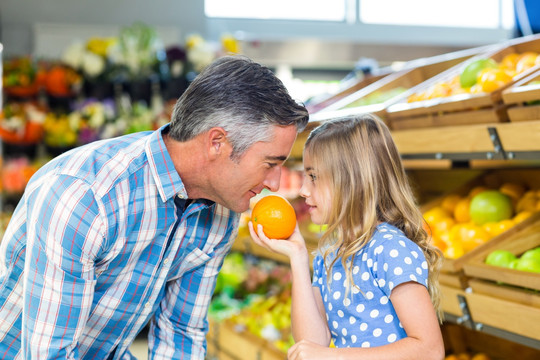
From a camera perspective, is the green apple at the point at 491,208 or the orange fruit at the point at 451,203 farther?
the orange fruit at the point at 451,203

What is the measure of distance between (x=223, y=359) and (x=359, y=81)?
2084 mm

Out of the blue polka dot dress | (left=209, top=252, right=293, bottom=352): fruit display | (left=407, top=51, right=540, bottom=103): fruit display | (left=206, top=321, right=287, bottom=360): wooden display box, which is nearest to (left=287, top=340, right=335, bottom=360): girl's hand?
the blue polka dot dress

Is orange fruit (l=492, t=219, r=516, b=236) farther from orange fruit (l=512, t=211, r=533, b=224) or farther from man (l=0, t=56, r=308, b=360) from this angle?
man (l=0, t=56, r=308, b=360)

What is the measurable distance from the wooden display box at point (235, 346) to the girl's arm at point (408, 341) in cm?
172

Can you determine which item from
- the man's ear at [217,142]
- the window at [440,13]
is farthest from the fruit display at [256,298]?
the window at [440,13]

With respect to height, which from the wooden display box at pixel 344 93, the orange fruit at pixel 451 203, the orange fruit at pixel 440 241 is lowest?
the orange fruit at pixel 440 241

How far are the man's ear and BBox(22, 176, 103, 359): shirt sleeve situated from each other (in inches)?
13.2

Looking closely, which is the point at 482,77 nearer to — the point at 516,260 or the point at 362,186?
the point at 516,260

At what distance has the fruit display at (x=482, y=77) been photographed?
2.45m

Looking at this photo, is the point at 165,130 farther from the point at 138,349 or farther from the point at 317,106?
the point at 138,349

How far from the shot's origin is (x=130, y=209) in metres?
1.66

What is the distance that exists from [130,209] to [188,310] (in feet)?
1.69

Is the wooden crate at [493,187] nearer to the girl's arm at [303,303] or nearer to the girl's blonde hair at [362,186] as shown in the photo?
the girl's blonde hair at [362,186]

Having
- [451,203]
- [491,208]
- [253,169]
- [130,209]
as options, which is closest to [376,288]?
[253,169]
